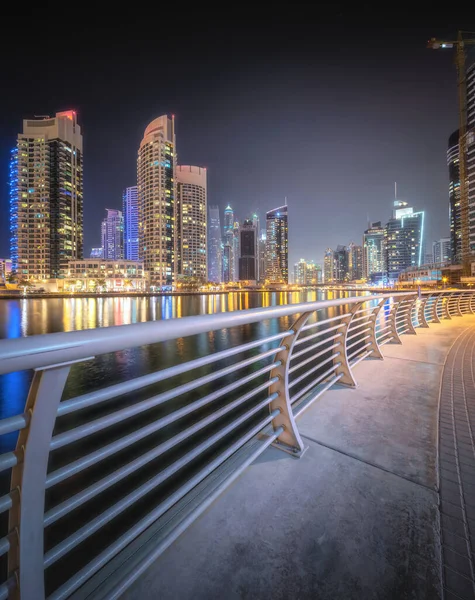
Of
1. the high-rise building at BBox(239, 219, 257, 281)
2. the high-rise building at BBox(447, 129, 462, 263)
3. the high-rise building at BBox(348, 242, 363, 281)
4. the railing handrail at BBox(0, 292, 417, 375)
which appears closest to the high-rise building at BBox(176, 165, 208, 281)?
the high-rise building at BBox(239, 219, 257, 281)

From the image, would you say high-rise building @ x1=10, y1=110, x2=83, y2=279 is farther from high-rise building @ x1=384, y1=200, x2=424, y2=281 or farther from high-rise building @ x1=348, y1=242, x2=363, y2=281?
high-rise building @ x1=348, y1=242, x2=363, y2=281

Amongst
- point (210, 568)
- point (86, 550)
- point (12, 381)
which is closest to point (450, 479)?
point (210, 568)

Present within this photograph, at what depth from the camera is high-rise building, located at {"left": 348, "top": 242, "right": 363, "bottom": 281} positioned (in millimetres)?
184750

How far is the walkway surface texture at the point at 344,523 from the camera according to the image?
1181 mm

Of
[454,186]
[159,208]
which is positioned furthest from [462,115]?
[159,208]

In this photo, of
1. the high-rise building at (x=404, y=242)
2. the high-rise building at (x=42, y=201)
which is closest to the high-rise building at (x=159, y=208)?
the high-rise building at (x=42, y=201)

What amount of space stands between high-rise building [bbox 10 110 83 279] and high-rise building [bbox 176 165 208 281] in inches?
1742

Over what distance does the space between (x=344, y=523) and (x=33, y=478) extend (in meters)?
1.56

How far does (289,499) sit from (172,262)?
10581 cm

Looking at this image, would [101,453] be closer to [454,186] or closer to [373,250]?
[454,186]

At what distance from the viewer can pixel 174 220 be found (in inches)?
4035

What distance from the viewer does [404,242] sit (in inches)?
5600

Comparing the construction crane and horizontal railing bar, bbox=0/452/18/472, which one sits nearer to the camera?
horizontal railing bar, bbox=0/452/18/472

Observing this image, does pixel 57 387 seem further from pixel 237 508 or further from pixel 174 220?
pixel 174 220
